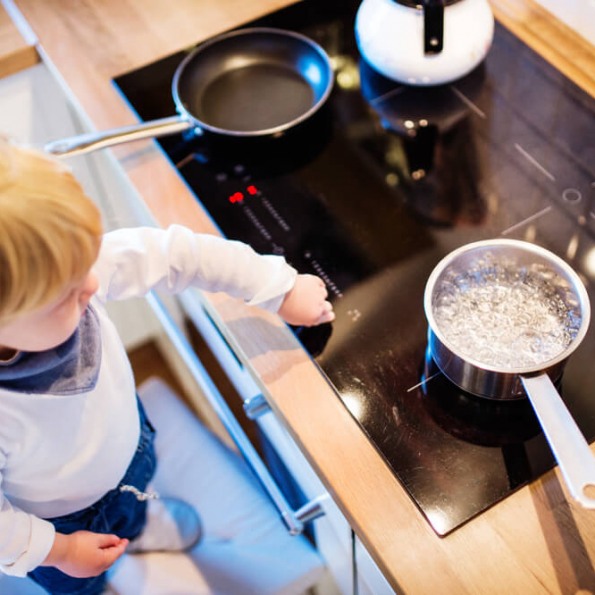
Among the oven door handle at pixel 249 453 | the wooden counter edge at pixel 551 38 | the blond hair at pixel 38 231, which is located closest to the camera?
the blond hair at pixel 38 231

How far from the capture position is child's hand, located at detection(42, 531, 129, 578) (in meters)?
0.80

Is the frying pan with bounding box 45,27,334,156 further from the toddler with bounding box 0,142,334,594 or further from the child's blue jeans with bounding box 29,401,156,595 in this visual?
the child's blue jeans with bounding box 29,401,156,595

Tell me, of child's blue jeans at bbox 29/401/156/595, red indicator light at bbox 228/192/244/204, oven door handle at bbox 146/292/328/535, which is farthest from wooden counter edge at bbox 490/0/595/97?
child's blue jeans at bbox 29/401/156/595

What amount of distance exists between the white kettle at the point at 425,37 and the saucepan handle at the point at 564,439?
44 centimetres

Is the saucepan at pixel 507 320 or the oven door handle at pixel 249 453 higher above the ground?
the saucepan at pixel 507 320

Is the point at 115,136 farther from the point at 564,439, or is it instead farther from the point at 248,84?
the point at 564,439

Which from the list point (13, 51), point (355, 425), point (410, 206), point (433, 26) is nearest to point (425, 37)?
point (433, 26)

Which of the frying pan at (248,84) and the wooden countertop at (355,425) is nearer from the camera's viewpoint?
the wooden countertop at (355,425)

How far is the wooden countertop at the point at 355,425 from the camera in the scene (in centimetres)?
65

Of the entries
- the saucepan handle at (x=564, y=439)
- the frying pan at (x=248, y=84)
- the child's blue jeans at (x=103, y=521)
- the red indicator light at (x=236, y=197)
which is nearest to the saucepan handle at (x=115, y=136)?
the frying pan at (x=248, y=84)

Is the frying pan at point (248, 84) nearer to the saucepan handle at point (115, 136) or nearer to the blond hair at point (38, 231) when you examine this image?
the saucepan handle at point (115, 136)

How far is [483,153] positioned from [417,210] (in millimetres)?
119

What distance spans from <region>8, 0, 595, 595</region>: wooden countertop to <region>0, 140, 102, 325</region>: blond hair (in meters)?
0.26

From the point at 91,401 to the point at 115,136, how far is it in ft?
1.08
